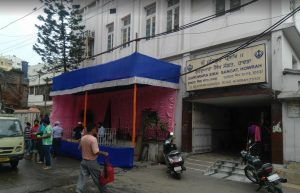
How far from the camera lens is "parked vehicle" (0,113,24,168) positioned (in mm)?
10683

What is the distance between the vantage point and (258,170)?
8.66 metres

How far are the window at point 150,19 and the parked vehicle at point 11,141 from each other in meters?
8.09

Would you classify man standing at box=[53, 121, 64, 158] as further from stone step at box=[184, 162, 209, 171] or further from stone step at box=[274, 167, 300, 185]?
stone step at box=[274, 167, 300, 185]

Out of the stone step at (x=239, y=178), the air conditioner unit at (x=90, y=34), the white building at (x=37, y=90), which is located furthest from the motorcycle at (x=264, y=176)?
the white building at (x=37, y=90)

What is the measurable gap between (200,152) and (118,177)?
16.7 feet

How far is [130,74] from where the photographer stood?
12.4m

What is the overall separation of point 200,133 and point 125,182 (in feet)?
18.5

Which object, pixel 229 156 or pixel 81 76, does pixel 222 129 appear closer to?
pixel 229 156

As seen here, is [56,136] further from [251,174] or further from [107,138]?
[251,174]

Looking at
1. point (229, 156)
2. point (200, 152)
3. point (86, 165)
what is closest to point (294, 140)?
point (229, 156)

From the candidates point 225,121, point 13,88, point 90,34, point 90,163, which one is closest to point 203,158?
point 225,121

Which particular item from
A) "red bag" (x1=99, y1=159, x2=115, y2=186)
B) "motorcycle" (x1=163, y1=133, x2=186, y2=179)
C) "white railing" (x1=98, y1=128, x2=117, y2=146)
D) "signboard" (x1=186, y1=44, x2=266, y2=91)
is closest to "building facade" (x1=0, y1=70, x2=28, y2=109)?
"white railing" (x1=98, y1=128, x2=117, y2=146)

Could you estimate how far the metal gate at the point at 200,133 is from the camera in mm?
13977

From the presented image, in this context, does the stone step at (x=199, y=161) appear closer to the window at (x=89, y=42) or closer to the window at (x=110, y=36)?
the window at (x=110, y=36)
